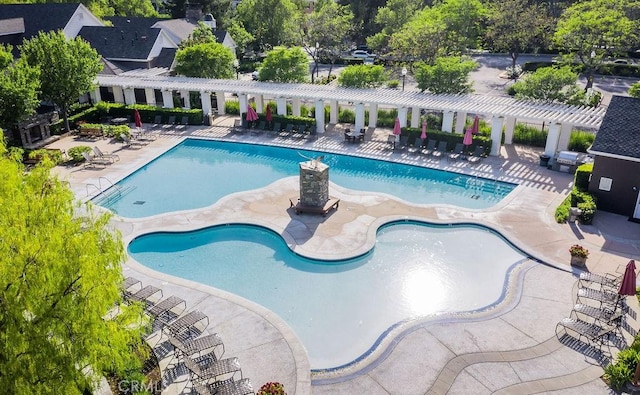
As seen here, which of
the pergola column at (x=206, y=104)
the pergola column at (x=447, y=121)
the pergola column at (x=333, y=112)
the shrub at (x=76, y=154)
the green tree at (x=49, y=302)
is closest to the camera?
the green tree at (x=49, y=302)

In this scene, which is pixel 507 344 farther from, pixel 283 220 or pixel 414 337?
pixel 283 220

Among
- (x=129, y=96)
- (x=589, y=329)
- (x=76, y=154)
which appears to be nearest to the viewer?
(x=589, y=329)

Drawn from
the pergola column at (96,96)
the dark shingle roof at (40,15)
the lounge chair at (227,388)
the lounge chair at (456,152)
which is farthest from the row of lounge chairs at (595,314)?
the dark shingle roof at (40,15)

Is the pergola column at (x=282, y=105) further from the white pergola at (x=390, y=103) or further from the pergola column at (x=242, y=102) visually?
the pergola column at (x=242, y=102)

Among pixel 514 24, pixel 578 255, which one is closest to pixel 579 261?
pixel 578 255

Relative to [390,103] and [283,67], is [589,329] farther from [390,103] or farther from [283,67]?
[283,67]

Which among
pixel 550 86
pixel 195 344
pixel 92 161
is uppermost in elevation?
pixel 550 86
